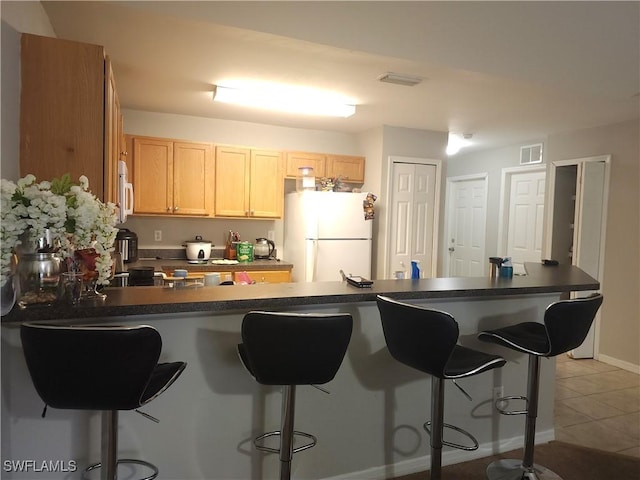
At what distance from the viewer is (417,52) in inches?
108

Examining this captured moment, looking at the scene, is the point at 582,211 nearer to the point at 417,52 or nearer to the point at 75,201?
the point at 417,52

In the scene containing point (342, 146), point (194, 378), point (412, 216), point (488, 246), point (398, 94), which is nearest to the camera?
point (194, 378)

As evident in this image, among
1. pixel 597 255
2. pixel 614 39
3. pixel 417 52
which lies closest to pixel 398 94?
pixel 417 52

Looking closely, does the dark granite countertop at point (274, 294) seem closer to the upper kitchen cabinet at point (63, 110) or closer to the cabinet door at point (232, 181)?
the upper kitchen cabinet at point (63, 110)

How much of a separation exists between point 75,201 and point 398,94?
2.75m

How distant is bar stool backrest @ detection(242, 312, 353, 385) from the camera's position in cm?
161

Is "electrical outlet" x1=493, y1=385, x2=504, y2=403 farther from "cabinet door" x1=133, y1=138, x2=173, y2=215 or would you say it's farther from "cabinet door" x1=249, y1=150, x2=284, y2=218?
"cabinet door" x1=133, y1=138, x2=173, y2=215

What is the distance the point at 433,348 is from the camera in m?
1.83

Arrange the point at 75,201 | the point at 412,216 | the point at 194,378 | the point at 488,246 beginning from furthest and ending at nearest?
1. the point at 488,246
2. the point at 412,216
3. the point at 194,378
4. the point at 75,201

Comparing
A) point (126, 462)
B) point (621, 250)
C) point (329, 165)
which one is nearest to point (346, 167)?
point (329, 165)

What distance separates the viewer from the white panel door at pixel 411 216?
502 centimetres

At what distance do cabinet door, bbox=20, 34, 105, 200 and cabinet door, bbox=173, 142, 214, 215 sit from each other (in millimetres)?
2455

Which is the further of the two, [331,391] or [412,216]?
[412,216]

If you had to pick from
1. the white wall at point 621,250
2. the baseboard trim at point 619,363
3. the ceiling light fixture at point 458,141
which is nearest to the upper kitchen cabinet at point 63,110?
the ceiling light fixture at point 458,141
